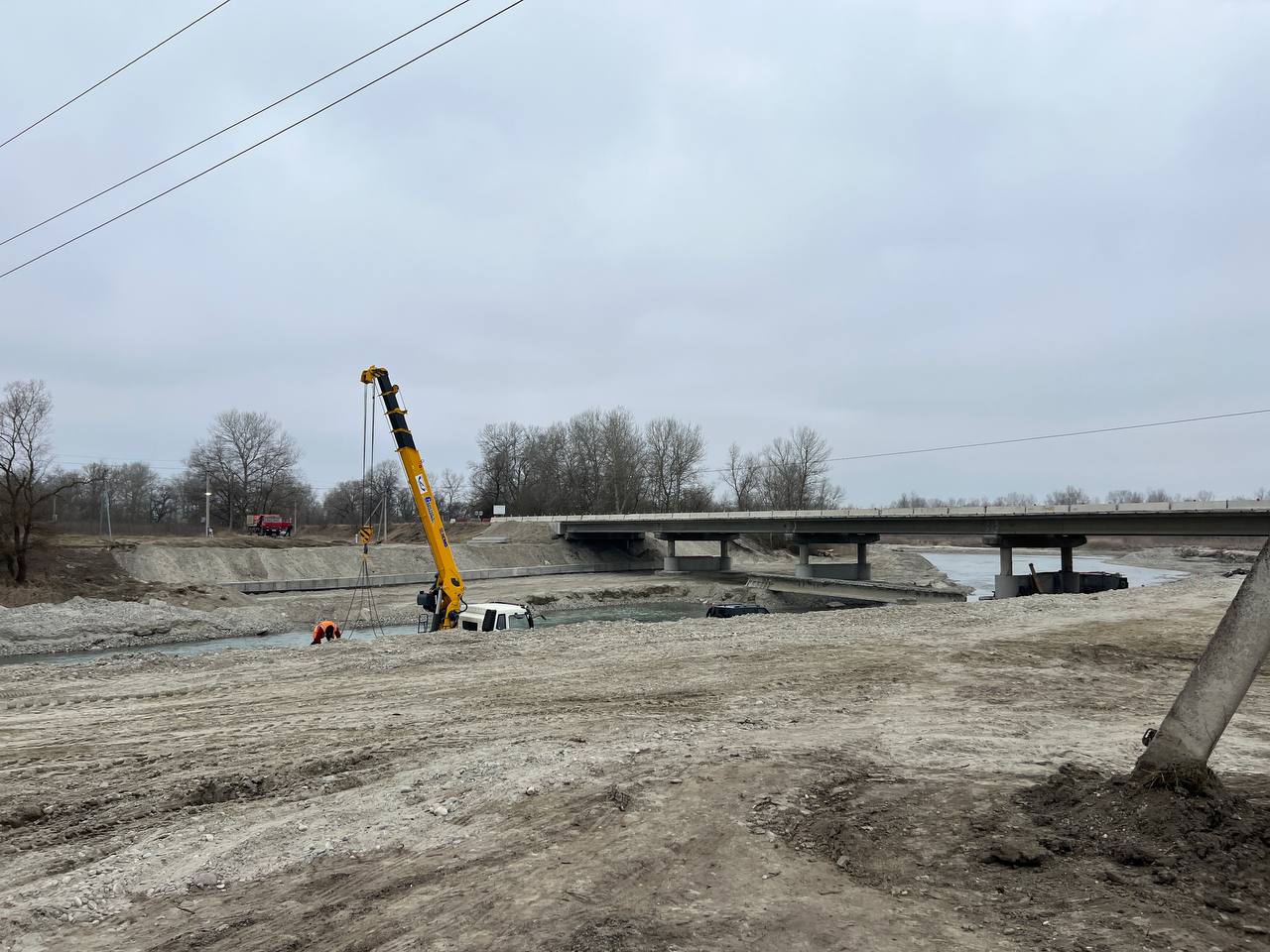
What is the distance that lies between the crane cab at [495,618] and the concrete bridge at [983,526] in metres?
34.2

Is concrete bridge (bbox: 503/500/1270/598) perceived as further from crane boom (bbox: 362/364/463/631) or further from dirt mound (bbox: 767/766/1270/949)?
dirt mound (bbox: 767/766/1270/949)

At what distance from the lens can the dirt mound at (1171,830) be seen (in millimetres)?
5219

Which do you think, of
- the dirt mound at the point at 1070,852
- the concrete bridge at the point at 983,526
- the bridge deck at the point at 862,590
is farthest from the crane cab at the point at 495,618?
the concrete bridge at the point at 983,526

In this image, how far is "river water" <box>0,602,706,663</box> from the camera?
3148 cm

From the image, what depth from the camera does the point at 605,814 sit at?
285 inches

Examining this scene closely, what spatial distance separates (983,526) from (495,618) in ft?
121

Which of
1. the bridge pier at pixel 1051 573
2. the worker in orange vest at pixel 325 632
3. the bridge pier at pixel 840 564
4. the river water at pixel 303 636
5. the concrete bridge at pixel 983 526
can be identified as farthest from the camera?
the bridge pier at pixel 840 564

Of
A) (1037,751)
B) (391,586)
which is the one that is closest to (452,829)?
(1037,751)

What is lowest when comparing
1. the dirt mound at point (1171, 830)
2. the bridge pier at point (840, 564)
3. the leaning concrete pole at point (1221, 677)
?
the bridge pier at point (840, 564)

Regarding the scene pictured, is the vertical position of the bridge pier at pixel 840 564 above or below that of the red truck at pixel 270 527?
below

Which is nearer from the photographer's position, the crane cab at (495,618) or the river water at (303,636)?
the crane cab at (495,618)

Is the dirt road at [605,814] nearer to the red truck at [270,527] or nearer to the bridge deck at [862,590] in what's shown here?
the bridge deck at [862,590]

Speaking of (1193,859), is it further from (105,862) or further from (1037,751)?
(105,862)

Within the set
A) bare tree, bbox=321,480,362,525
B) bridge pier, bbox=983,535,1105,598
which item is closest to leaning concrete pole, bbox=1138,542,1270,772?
bridge pier, bbox=983,535,1105,598
